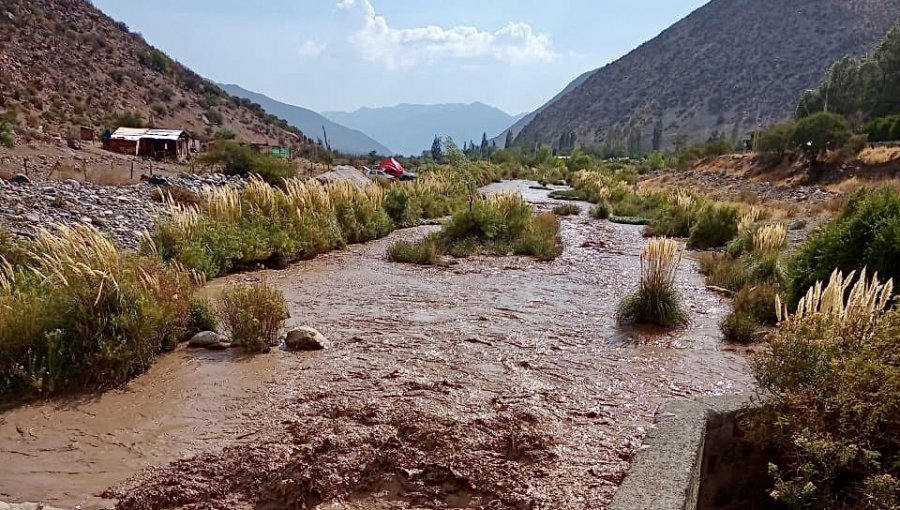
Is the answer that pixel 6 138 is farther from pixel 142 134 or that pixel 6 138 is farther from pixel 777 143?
pixel 777 143

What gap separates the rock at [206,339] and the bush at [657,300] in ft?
16.4

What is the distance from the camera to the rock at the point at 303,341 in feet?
21.3

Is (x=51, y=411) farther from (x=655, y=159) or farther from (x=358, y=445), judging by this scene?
(x=655, y=159)

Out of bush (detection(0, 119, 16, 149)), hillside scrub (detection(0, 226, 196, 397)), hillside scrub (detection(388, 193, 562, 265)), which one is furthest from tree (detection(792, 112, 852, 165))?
bush (detection(0, 119, 16, 149))

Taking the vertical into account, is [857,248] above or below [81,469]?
above

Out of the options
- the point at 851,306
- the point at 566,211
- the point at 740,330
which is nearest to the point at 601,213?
the point at 566,211

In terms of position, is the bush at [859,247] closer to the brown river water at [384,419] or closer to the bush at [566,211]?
the brown river water at [384,419]

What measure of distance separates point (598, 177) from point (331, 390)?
32704 mm

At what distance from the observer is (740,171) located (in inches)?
1533

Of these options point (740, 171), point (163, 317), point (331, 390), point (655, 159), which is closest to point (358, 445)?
point (331, 390)

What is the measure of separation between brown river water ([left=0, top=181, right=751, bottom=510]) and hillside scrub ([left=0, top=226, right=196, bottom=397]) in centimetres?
27

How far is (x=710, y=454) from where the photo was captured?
160 inches

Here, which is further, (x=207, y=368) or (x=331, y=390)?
(x=207, y=368)

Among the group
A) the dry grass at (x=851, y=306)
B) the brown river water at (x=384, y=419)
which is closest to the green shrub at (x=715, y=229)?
the brown river water at (x=384, y=419)
